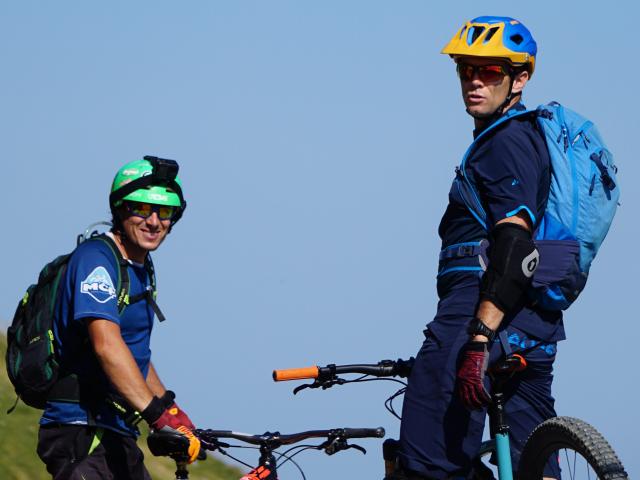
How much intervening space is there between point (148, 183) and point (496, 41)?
1.94 metres

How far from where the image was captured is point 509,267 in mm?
6074

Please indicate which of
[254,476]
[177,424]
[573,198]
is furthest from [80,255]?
[573,198]

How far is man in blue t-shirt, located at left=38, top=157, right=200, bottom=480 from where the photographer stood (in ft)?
21.4

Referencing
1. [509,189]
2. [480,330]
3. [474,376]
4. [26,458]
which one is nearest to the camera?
[474,376]

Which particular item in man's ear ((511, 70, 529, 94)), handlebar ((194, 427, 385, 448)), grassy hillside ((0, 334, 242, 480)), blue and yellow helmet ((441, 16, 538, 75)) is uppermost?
blue and yellow helmet ((441, 16, 538, 75))

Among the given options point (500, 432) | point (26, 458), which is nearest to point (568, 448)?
point (500, 432)

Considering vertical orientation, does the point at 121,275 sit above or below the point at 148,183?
below

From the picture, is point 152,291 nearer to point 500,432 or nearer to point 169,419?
point 169,419

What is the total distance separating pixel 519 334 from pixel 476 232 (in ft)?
1.79

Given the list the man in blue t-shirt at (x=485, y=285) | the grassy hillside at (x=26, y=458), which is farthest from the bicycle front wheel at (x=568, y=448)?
the grassy hillside at (x=26, y=458)

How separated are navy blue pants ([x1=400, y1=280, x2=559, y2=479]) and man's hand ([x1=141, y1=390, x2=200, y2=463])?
1024 millimetres

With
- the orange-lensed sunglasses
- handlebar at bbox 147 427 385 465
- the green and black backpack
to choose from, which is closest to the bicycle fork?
handlebar at bbox 147 427 385 465

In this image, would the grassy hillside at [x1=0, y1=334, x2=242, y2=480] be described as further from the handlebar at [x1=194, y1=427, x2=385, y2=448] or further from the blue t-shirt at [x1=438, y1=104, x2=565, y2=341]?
the blue t-shirt at [x1=438, y1=104, x2=565, y2=341]

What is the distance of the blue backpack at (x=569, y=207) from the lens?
6.23 metres
